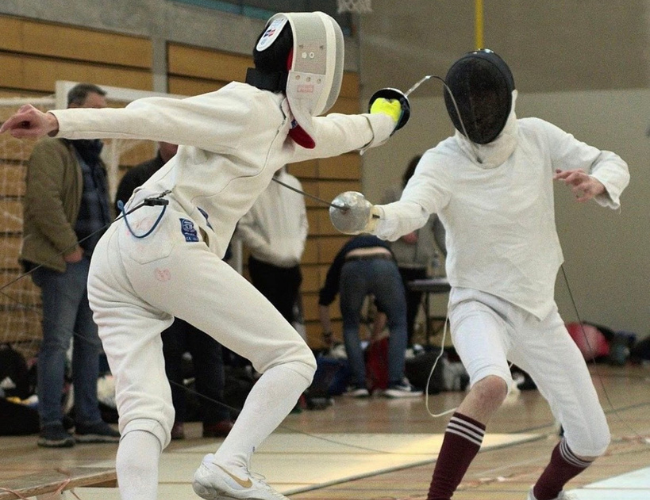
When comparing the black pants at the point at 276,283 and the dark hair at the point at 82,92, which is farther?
the black pants at the point at 276,283

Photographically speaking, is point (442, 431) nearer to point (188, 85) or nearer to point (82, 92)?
point (82, 92)

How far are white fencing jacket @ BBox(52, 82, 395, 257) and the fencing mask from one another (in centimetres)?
3

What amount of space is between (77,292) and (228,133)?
2448mm

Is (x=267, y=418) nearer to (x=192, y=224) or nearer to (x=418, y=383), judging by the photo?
(x=192, y=224)

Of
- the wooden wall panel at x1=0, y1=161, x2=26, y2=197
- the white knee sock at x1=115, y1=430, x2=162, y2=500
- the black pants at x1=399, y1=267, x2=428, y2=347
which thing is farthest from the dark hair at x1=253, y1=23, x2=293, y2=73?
the black pants at x1=399, y1=267, x2=428, y2=347

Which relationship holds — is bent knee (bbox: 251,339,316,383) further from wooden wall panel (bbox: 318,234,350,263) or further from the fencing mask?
wooden wall panel (bbox: 318,234,350,263)

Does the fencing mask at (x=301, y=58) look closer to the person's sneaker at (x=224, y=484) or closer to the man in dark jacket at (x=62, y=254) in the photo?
the person's sneaker at (x=224, y=484)

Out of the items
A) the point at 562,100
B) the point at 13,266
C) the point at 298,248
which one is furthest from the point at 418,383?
the point at 562,100

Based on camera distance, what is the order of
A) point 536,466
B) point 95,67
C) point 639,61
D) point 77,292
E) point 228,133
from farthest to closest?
point 639,61, point 95,67, point 77,292, point 536,466, point 228,133

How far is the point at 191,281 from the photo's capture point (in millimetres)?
2643

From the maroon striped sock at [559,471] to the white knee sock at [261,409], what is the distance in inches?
38.9

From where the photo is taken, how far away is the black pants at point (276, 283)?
6.03 metres

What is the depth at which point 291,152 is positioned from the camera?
2.94 metres

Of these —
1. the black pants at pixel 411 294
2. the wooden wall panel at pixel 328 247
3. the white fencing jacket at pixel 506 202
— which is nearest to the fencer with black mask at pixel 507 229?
the white fencing jacket at pixel 506 202
